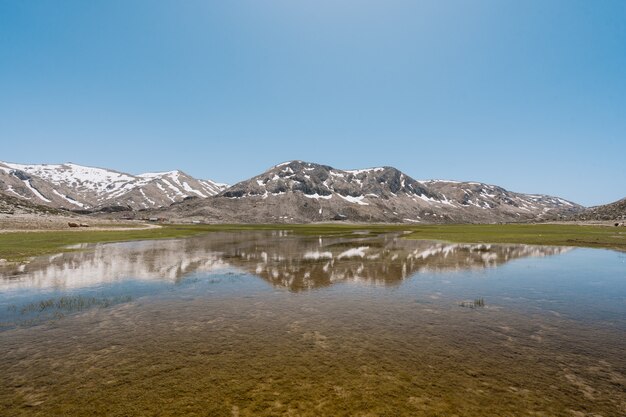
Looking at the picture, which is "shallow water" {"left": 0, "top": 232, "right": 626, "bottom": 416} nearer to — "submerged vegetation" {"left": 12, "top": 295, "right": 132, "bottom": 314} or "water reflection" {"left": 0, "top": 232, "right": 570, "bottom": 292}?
"submerged vegetation" {"left": 12, "top": 295, "right": 132, "bottom": 314}

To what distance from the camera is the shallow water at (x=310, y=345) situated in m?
11.2

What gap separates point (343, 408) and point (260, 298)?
1665cm

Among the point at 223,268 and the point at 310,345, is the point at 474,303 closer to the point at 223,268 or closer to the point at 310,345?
the point at 310,345

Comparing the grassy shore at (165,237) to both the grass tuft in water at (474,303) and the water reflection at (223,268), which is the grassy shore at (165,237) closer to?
the water reflection at (223,268)

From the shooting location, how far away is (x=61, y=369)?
44.5 ft

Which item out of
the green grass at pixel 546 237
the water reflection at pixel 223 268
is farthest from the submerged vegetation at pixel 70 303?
the green grass at pixel 546 237

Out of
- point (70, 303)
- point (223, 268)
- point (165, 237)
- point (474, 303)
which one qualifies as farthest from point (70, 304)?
point (165, 237)

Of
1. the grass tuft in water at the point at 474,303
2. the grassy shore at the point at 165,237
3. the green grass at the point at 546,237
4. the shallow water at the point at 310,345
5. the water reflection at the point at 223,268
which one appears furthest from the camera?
the green grass at the point at 546,237

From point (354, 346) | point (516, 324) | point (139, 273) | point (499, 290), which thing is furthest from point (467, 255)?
point (139, 273)

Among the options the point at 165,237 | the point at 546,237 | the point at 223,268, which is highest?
the point at 546,237

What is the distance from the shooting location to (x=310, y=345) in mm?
16531

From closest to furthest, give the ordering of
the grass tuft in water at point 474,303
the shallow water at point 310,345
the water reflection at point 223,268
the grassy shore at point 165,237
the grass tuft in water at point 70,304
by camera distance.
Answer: the shallow water at point 310,345, the grass tuft in water at point 70,304, the grass tuft in water at point 474,303, the water reflection at point 223,268, the grassy shore at point 165,237

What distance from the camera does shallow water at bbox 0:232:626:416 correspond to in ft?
36.9

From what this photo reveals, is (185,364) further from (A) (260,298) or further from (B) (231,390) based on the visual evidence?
(A) (260,298)
